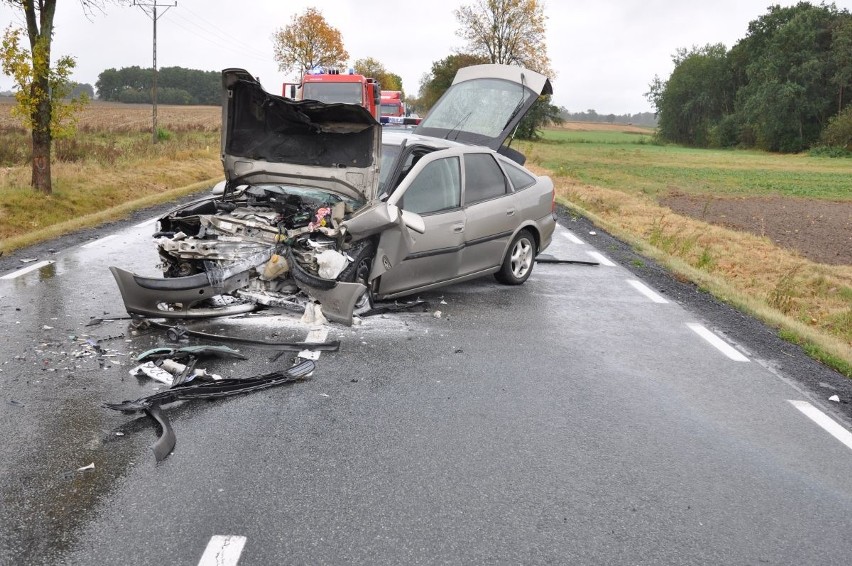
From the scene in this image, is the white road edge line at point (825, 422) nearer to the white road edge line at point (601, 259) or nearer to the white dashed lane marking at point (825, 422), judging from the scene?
the white dashed lane marking at point (825, 422)

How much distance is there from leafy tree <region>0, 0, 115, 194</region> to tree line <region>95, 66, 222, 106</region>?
97.0 meters

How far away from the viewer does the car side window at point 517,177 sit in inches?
350

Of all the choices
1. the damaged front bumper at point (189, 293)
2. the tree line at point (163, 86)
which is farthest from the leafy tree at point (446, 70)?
the damaged front bumper at point (189, 293)

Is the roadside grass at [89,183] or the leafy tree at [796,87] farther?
the leafy tree at [796,87]

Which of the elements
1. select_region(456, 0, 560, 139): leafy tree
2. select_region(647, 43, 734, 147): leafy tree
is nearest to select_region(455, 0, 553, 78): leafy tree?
select_region(456, 0, 560, 139): leafy tree

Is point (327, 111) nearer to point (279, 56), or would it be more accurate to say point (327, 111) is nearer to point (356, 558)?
point (356, 558)

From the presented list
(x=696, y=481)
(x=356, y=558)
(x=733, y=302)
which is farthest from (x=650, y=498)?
(x=733, y=302)

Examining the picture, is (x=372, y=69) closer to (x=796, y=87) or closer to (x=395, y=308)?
(x=796, y=87)

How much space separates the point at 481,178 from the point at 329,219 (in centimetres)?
204

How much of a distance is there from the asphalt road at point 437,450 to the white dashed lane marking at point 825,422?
19 millimetres

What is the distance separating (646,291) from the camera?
920cm

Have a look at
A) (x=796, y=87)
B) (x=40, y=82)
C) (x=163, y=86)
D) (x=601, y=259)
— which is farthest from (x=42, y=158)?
(x=163, y=86)

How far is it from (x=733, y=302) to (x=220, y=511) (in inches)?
273

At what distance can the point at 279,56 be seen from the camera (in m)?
54.5
